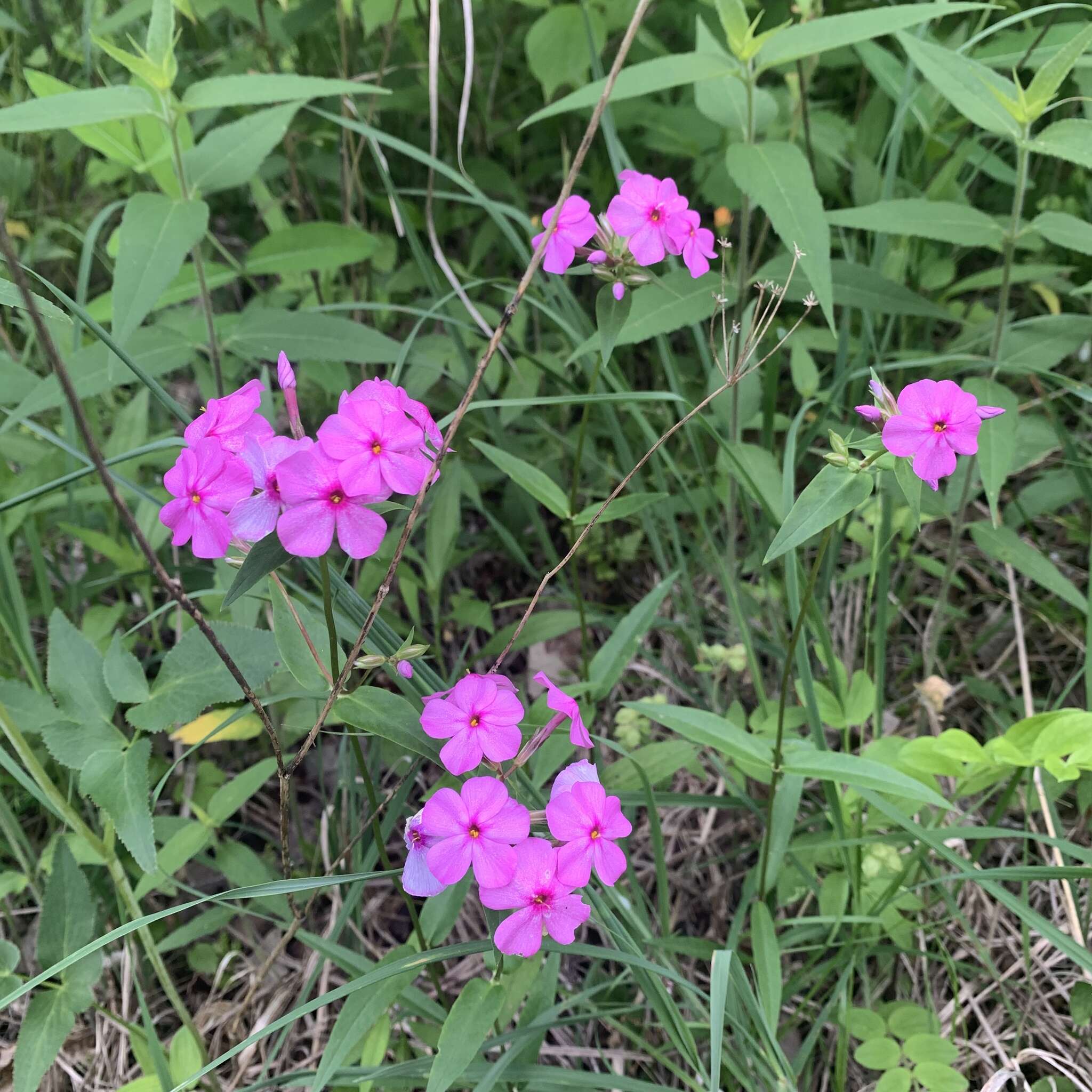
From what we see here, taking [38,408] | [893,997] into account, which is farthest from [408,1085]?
[38,408]

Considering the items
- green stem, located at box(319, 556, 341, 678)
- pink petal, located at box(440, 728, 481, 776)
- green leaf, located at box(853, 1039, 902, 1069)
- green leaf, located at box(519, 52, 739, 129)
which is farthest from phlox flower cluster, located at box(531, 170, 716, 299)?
green leaf, located at box(853, 1039, 902, 1069)

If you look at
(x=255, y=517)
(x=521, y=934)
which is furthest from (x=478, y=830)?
(x=255, y=517)

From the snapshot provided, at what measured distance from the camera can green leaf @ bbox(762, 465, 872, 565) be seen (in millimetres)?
1103

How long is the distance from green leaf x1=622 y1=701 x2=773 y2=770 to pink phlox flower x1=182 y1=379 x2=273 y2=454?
2.07 ft

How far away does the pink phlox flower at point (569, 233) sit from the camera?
136 cm

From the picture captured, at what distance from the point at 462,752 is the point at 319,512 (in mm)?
307

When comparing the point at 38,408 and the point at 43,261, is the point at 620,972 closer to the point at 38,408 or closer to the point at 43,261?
the point at 38,408

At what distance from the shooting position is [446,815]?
3.34ft

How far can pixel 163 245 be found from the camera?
66.7 inches

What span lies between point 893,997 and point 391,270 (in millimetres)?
2229

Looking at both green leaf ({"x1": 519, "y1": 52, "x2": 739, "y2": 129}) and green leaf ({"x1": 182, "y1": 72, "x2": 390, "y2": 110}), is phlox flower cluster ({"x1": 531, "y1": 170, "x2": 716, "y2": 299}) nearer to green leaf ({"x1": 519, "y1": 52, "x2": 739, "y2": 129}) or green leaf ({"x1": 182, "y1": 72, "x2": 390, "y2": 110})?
green leaf ({"x1": 519, "y1": 52, "x2": 739, "y2": 129})

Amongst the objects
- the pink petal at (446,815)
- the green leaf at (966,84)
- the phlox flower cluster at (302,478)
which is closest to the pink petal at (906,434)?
the phlox flower cluster at (302,478)

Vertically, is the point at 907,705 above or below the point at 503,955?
below

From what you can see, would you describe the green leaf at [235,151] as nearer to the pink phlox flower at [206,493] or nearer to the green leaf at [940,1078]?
the pink phlox flower at [206,493]
